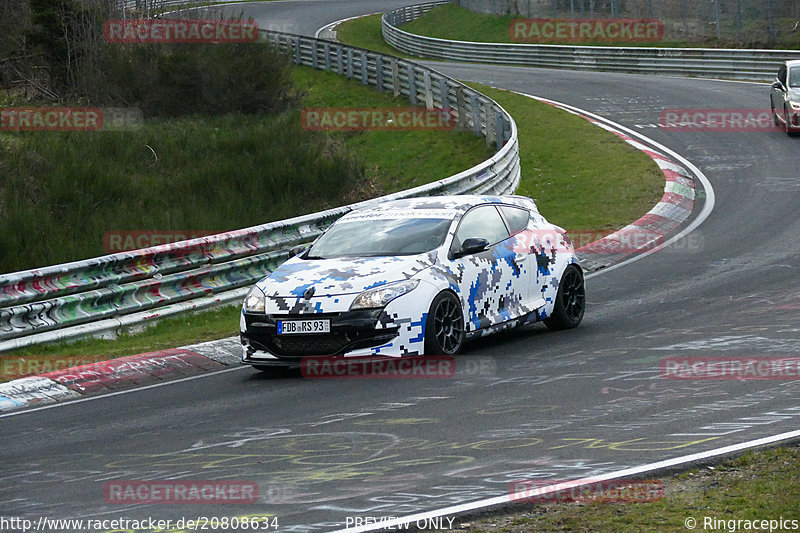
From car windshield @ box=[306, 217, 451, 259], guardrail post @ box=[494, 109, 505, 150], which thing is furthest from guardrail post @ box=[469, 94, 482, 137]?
car windshield @ box=[306, 217, 451, 259]

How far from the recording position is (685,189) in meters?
22.1

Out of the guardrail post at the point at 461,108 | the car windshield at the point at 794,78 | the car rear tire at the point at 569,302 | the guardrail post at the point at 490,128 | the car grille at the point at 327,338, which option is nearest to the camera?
the car grille at the point at 327,338

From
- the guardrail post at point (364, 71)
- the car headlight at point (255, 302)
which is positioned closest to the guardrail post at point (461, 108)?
the guardrail post at point (364, 71)

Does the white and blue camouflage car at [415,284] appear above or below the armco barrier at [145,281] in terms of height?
above

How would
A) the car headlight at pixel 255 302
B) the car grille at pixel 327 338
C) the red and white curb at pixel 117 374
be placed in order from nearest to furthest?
the car grille at pixel 327 338 → the red and white curb at pixel 117 374 → the car headlight at pixel 255 302

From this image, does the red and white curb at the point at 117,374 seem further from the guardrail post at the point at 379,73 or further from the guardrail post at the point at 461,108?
the guardrail post at the point at 379,73

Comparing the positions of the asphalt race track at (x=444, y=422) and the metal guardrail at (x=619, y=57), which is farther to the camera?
the metal guardrail at (x=619, y=57)

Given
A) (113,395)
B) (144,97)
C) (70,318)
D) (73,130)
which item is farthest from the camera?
(144,97)

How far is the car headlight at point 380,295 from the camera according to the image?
409 inches

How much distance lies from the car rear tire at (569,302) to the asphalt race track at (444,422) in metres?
0.16

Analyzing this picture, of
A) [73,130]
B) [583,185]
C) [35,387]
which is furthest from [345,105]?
[35,387]

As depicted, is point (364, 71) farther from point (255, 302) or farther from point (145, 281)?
point (255, 302)

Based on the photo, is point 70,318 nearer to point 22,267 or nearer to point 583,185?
point 22,267

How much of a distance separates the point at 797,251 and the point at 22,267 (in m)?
10.6
